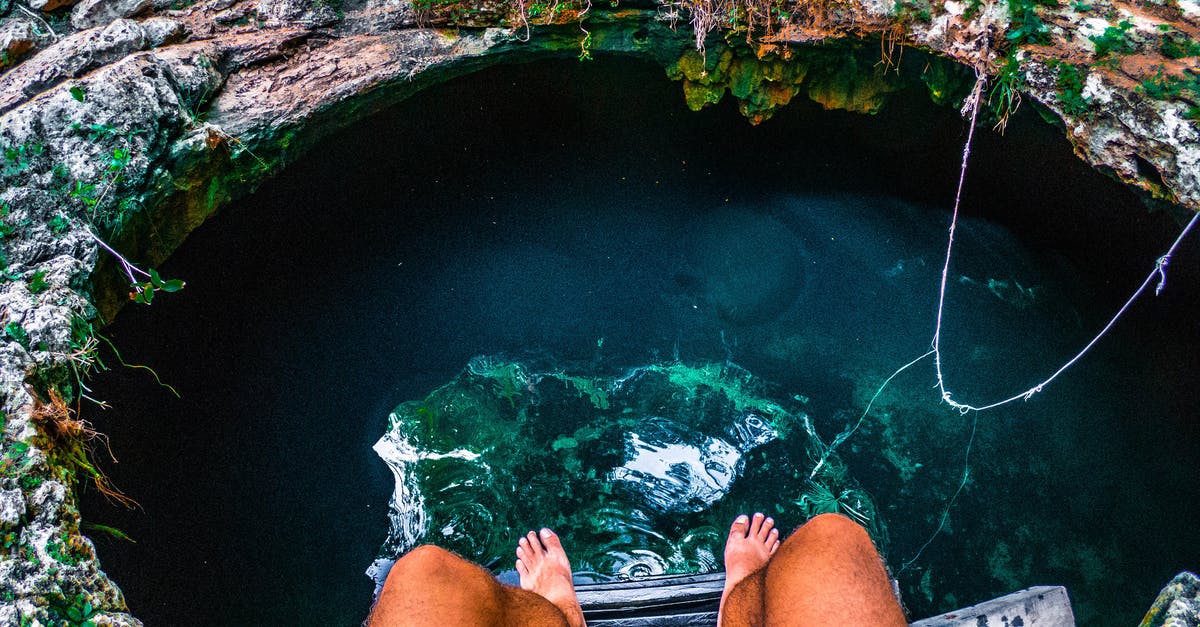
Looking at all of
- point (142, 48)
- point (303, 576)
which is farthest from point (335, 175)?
point (303, 576)

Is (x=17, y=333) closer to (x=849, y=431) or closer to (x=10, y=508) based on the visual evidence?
(x=10, y=508)

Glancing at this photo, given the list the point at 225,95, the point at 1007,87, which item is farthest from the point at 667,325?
the point at 225,95

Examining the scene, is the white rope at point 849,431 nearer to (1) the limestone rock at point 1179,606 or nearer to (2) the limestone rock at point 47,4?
(1) the limestone rock at point 1179,606

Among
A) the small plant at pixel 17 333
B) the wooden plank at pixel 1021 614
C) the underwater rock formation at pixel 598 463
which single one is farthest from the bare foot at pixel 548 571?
the small plant at pixel 17 333

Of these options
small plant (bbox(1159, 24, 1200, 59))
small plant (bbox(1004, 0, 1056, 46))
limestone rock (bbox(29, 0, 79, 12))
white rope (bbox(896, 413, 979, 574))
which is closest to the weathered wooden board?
white rope (bbox(896, 413, 979, 574))

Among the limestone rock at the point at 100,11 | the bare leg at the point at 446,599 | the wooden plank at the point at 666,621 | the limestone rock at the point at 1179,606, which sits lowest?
the wooden plank at the point at 666,621
